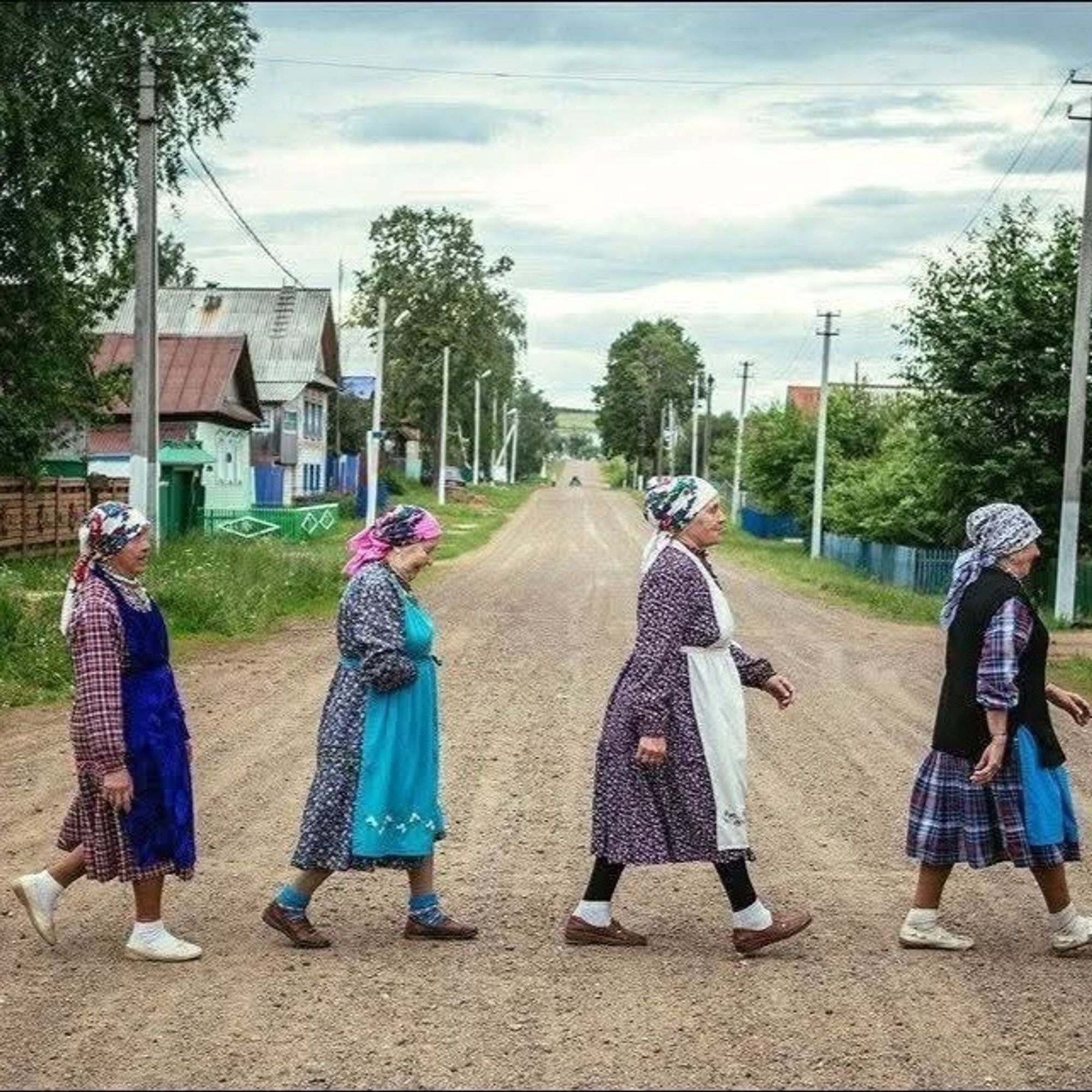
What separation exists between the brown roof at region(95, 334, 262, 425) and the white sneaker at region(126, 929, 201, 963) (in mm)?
40319

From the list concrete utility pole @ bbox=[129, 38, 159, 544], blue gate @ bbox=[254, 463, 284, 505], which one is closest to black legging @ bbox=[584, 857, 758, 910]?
concrete utility pole @ bbox=[129, 38, 159, 544]

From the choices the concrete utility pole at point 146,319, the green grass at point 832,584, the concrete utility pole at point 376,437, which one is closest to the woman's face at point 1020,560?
the concrete utility pole at point 146,319

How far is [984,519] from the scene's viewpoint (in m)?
7.07

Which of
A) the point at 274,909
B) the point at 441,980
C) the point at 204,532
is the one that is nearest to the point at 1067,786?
the point at 441,980

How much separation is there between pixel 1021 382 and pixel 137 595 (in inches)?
961

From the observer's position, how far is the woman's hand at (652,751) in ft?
21.7

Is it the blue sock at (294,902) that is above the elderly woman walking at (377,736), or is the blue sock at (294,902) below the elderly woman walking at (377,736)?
below

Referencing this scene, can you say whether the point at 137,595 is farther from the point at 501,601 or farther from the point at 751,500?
the point at 751,500

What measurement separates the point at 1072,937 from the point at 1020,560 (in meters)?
1.44

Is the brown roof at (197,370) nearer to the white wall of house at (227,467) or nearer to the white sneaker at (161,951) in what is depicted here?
the white wall of house at (227,467)

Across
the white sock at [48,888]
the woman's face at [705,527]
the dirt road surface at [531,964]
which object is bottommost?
the dirt road surface at [531,964]

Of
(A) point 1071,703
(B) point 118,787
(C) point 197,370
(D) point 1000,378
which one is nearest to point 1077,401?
(D) point 1000,378

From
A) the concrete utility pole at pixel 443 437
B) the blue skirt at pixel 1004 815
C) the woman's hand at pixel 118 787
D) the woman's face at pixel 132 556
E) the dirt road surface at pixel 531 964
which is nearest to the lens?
the dirt road surface at pixel 531 964

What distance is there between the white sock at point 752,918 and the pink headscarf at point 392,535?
1768 mm
